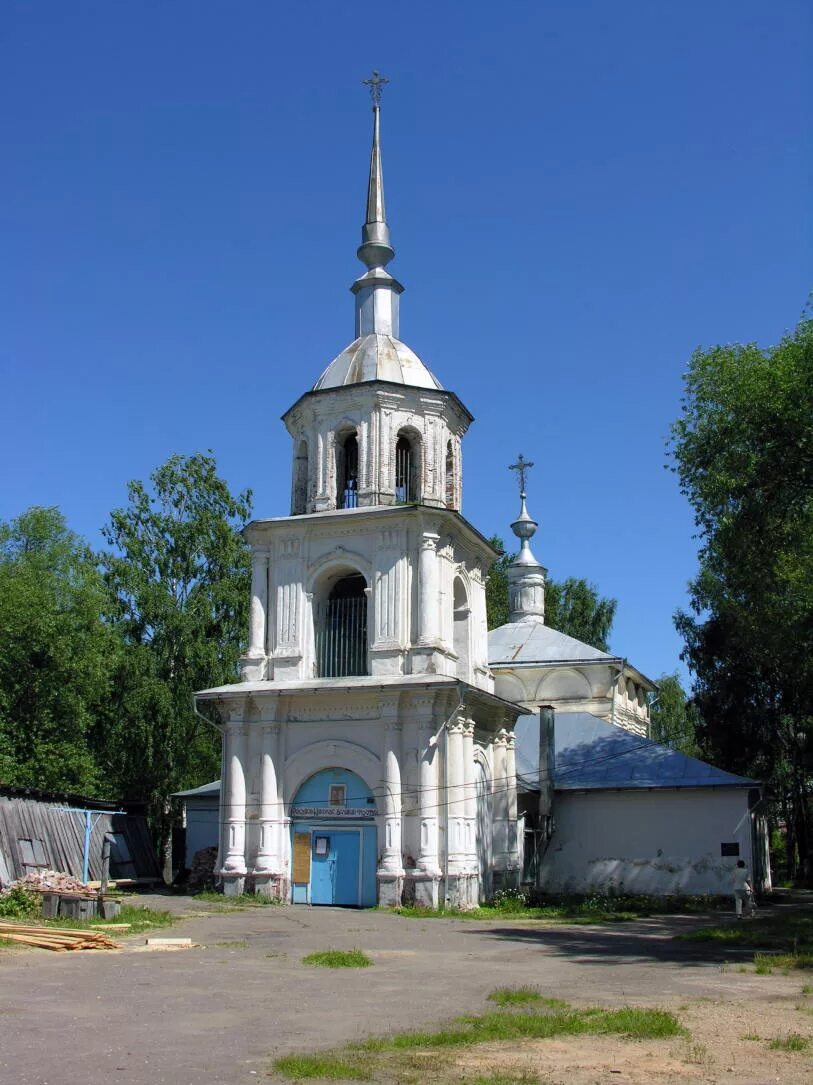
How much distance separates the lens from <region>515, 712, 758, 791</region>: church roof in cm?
2673

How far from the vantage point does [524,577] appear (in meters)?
41.0

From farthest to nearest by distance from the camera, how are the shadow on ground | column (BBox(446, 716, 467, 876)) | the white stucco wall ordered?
the white stucco wall, column (BBox(446, 716, 467, 876)), the shadow on ground

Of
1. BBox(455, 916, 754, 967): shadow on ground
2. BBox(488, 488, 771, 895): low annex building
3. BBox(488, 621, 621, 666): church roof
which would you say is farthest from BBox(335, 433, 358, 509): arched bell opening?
BBox(488, 621, 621, 666): church roof

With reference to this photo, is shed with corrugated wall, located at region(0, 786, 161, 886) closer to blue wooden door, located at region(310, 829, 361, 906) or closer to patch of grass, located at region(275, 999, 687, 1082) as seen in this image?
blue wooden door, located at region(310, 829, 361, 906)

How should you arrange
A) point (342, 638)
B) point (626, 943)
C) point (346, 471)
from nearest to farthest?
point (626, 943) < point (342, 638) < point (346, 471)

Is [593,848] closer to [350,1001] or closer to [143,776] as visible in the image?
[143,776]

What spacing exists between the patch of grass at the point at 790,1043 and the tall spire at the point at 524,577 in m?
31.8

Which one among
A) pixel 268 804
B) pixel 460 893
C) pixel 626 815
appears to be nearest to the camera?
pixel 460 893

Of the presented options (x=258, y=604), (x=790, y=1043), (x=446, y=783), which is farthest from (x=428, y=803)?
(x=790, y=1043)

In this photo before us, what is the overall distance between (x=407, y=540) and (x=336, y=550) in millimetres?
1639

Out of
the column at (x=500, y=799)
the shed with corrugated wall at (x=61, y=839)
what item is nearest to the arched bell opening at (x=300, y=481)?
the column at (x=500, y=799)

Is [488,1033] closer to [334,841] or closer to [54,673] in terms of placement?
[334,841]

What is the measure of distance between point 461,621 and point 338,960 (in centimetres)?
1368

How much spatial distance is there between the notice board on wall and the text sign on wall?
0.43 metres
